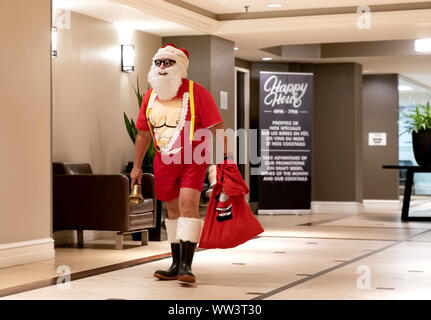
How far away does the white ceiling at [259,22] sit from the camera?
8.33 m

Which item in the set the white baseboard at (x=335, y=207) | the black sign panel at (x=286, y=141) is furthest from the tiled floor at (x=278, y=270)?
the white baseboard at (x=335, y=207)

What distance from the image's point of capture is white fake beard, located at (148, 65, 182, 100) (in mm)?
5273

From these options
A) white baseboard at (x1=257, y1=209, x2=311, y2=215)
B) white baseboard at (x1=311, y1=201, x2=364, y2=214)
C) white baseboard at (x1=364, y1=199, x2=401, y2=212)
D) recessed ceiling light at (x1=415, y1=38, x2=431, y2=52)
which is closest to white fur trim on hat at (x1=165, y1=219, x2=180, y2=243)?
white baseboard at (x1=257, y1=209, x2=311, y2=215)

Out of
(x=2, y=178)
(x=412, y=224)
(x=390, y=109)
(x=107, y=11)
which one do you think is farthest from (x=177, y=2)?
(x=390, y=109)

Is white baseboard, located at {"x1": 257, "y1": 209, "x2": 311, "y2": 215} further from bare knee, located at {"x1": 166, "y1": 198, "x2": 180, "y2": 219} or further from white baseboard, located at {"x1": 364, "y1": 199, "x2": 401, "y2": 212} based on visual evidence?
bare knee, located at {"x1": 166, "y1": 198, "x2": 180, "y2": 219}

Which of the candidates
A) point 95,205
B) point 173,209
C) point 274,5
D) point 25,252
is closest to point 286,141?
point 274,5

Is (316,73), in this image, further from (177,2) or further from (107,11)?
(107,11)

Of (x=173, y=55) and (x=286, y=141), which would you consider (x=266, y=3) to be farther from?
(x=173, y=55)

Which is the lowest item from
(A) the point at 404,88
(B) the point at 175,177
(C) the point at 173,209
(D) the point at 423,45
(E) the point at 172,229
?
(E) the point at 172,229

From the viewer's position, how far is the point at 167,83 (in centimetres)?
527

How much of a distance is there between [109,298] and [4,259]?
1.81m

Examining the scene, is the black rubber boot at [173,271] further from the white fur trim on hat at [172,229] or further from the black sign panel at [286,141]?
the black sign panel at [286,141]

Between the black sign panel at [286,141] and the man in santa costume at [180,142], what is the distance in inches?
266

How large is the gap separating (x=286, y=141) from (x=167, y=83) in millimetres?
7050
